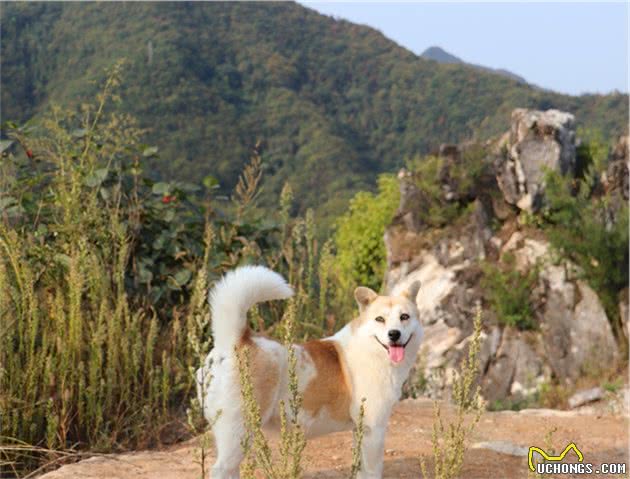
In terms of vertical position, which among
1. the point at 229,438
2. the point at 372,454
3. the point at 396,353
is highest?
the point at 396,353

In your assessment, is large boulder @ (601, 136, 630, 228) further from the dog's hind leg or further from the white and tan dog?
the dog's hind leg

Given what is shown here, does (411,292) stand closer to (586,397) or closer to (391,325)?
(391,325)

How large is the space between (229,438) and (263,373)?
35 centimetres

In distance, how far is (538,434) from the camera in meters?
5.93

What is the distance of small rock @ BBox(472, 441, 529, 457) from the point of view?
16.9 ft

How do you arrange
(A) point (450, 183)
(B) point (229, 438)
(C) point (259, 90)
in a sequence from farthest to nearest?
1. (C) point (259, 90)
2. (A) point (450, 183)
3. (B) point (229, 438)

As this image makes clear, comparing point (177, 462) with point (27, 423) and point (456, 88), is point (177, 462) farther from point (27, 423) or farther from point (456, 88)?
point (456, 88)


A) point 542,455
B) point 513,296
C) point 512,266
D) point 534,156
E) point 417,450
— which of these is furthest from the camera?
point 534,156

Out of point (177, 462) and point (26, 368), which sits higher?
point (26, 368)

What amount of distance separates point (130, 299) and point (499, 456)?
2915 millimetres

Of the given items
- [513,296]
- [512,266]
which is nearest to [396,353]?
[513,296]

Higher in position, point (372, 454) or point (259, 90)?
point (259, 90)

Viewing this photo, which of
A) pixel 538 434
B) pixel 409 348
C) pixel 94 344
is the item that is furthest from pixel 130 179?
pixel 538 434

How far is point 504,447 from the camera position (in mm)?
5254
